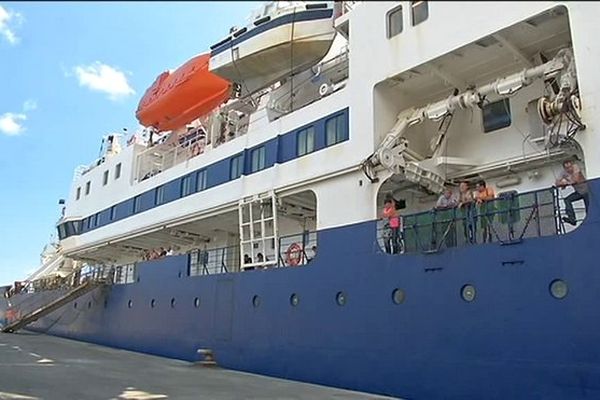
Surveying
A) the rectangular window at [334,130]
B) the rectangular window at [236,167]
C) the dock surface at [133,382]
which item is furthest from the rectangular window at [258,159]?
the dock surface at [133,382]

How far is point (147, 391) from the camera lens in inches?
343

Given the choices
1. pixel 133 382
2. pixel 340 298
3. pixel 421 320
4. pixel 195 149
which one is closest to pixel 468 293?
pixel 421 320

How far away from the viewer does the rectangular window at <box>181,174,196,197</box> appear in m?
16.6

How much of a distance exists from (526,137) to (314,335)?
218 inches

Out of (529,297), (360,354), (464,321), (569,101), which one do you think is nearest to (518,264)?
(529,297)

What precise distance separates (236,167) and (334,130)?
3963mm

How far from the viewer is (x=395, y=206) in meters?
11.3

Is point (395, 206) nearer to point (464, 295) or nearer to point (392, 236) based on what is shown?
point (392, 236)

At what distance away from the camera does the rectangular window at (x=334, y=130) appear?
11719 millimetres

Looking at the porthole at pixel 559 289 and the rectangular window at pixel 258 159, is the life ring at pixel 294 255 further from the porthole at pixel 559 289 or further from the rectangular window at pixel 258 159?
the porthole at pixel 559 289

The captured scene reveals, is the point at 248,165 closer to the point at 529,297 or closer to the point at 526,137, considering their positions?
the point at 526,137

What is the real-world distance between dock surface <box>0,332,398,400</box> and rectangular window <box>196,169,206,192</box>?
5.18m

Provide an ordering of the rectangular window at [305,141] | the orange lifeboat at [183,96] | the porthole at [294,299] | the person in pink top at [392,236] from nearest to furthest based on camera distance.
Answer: the person in pink top at [392,236] → the porthole at [294,299] → the rectangular window at [305,141] → the orange lifeboat at [183,96]

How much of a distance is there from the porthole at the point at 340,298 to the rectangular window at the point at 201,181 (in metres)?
6.97
